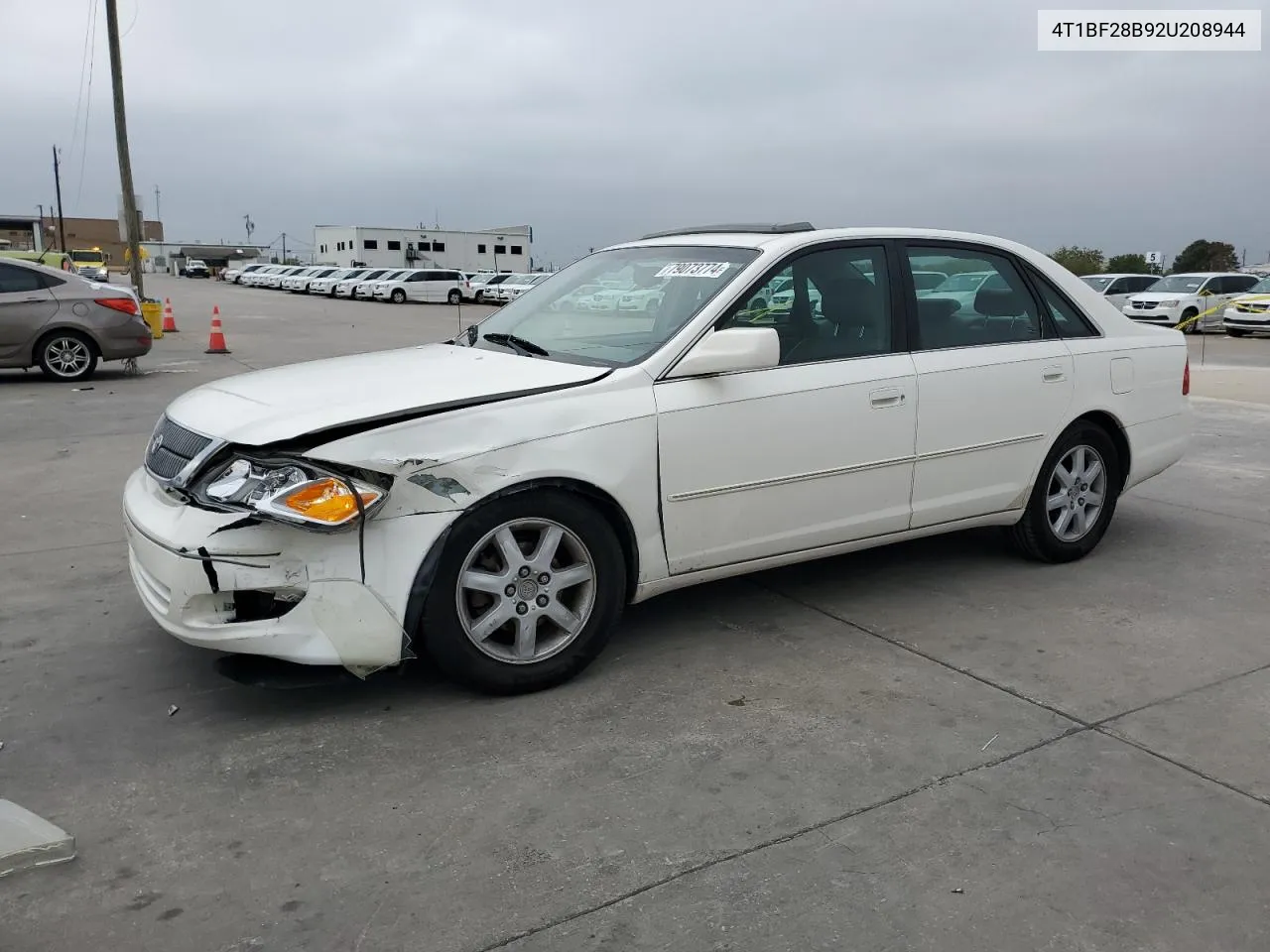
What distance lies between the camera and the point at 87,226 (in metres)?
132

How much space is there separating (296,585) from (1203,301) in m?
28.4

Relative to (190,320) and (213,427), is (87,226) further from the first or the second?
(213,427)

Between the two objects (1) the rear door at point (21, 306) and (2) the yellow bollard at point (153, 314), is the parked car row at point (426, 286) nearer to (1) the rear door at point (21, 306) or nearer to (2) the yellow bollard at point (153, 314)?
(2) the yellow bollard at point (153, 314)

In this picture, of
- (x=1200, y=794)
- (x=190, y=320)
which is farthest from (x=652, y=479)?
(x=190, y=320)

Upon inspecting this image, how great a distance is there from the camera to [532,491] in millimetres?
3707

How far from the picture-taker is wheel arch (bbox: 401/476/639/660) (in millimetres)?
3545

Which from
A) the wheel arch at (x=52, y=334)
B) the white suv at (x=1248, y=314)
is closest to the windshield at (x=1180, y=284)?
the white suv at (x=1248, y=314)

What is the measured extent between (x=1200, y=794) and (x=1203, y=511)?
4023 millimetres

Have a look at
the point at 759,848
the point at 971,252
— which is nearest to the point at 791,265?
the point at 971,252

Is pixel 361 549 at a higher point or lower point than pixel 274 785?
higher

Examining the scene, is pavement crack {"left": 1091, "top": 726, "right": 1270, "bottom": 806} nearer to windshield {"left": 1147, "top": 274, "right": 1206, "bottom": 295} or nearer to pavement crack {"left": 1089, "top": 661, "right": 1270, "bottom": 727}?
pavement crack {"left": 1089, "top": 661, "right": 1270, "bottom": 727}

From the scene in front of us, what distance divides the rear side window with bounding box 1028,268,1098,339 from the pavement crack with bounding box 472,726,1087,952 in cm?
242

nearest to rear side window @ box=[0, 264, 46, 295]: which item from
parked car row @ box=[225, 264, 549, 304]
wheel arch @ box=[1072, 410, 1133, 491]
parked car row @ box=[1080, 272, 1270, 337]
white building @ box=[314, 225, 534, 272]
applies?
wheel arch @ box=[1072, 410, 1133, 491]

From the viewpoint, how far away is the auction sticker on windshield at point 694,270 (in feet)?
14.6
